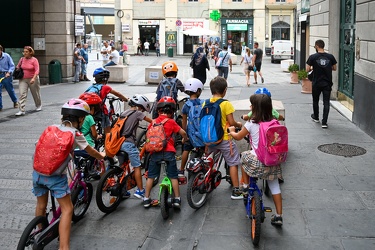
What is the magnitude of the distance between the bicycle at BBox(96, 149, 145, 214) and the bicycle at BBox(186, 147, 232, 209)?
34.4 inches

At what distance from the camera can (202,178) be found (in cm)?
636

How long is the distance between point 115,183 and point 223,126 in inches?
61.0

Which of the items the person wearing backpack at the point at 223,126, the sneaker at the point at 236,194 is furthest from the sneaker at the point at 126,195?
the sneaker at the point at 236,194

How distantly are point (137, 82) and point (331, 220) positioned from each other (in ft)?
57.7

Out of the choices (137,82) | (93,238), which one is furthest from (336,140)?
(137,82)

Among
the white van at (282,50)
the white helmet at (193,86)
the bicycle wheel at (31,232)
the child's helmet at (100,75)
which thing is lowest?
the bicycle wheel at (31,232)

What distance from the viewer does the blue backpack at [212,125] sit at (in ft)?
21.0

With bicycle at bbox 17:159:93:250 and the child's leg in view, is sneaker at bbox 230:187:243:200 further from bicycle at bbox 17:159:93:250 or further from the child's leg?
the child's leg

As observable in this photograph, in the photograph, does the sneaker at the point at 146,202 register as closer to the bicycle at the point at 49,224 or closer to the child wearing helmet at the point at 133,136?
the child wearing helmet at the point at 133,136

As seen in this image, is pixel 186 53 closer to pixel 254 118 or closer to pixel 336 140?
pixel 336 140

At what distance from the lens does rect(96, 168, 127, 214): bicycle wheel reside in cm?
610

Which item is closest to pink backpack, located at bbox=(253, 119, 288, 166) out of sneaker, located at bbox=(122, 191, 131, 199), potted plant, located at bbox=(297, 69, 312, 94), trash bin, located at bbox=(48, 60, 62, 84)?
sneaker, located at bbox=(122, 191, 131, 199)

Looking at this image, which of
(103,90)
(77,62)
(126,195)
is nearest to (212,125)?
(126,195)

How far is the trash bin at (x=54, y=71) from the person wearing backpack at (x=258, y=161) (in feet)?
56.9
